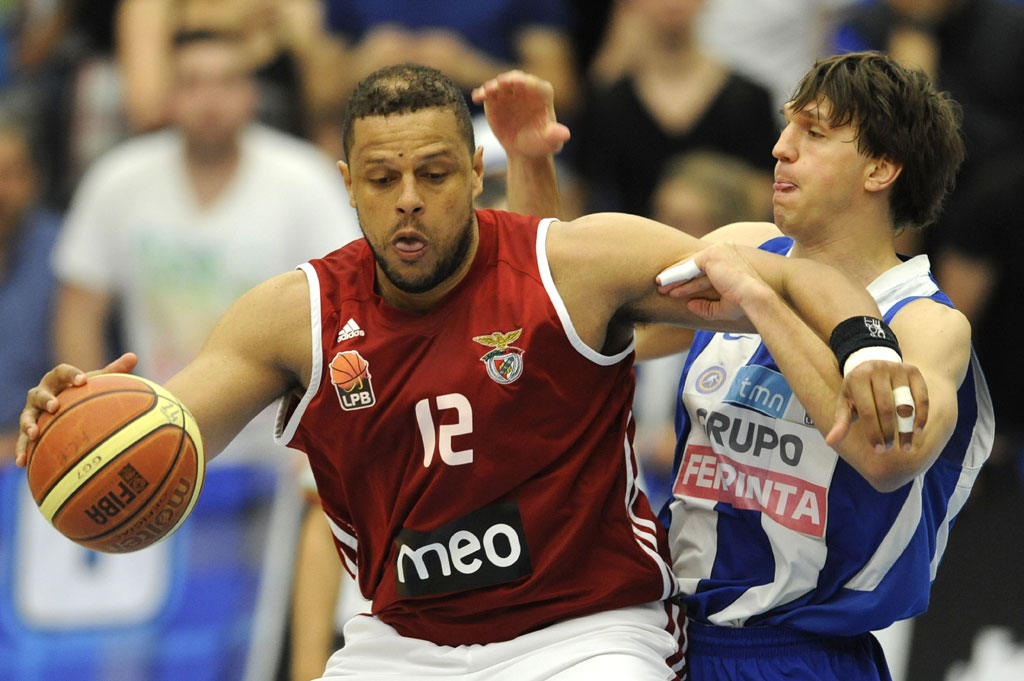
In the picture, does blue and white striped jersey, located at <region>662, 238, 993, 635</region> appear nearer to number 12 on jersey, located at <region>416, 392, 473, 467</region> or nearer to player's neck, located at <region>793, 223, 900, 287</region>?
player's neck, located at <region>793, 223, 900, 287</region>

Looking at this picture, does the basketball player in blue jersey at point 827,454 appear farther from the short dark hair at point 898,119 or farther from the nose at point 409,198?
the nose at point 409,198

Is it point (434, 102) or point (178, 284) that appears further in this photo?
point (178, 284)

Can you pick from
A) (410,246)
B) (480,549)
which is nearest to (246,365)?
(410,246)

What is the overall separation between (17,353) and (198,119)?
179 centimetres

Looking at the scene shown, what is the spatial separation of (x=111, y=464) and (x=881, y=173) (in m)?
2.40

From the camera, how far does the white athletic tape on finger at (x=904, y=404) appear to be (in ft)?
11.1

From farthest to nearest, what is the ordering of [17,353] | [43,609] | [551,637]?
[17,353] → [43,609] → [551,637]

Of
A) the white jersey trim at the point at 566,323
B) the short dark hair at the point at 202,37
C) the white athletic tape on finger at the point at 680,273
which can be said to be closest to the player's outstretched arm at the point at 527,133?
the white jersey trim at the point at 566,323

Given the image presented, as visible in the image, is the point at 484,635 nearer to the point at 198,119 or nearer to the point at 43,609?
the point at 43,609

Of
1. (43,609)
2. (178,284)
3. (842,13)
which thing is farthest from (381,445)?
(842,13)

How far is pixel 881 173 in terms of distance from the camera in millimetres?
4078

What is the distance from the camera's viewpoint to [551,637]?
12.9 feet

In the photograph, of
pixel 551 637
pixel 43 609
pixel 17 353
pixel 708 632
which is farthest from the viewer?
pixel 17 353

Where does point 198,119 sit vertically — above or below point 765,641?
above
